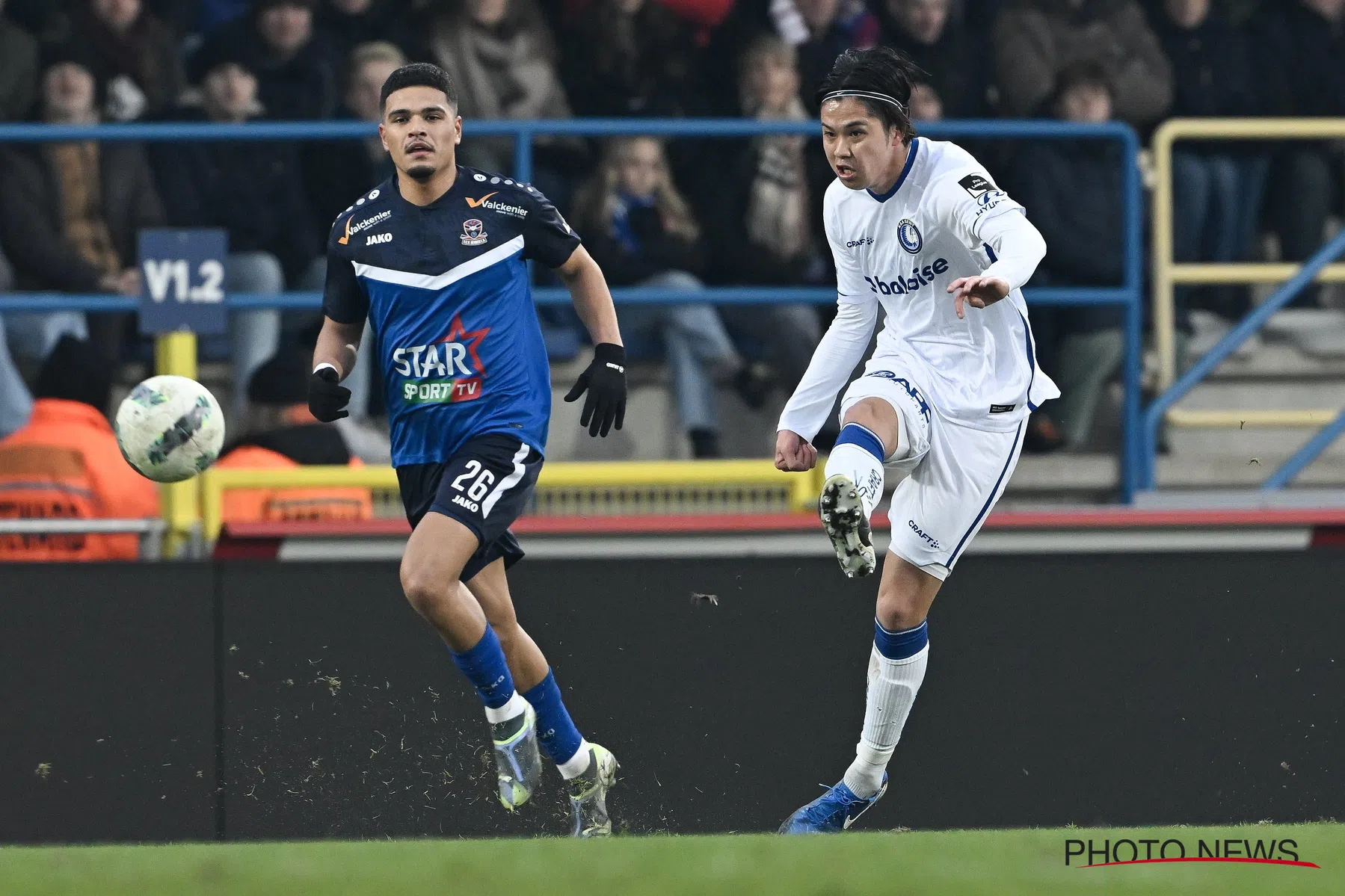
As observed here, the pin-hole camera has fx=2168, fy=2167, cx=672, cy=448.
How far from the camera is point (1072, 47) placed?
10195 mm

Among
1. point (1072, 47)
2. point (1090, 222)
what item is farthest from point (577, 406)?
point (1072, 47)

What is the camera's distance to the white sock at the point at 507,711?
6.56m

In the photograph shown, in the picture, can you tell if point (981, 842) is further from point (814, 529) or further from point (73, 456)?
point (73, 456)

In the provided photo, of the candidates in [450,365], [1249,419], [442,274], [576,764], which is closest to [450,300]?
[442,274]

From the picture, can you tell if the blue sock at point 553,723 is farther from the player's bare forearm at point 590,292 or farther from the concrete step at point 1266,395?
the concrete step at point 1266,395

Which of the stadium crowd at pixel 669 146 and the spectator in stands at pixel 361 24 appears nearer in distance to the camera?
the stadium crowd at pixel 669 146

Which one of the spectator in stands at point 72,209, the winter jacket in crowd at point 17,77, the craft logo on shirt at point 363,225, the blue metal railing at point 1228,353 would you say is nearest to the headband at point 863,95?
the craft logo on shirt at point 363,225

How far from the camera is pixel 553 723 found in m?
6.80

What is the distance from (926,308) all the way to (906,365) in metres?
0.18

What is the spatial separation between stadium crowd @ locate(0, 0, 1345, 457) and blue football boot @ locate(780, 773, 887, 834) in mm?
2187

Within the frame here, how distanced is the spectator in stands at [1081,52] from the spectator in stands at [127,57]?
3.83m

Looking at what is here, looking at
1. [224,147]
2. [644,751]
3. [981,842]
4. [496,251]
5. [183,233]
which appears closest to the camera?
[981,842]

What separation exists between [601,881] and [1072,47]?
615 cm

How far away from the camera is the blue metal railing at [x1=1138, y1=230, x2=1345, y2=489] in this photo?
866 cm
